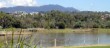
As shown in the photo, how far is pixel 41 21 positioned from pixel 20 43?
309 ft

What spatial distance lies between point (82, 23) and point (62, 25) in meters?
9.72

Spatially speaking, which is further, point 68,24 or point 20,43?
point 68,24

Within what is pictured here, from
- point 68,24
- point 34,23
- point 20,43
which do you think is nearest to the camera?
point 20,43

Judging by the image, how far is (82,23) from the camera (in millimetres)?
105875

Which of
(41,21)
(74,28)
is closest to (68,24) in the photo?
(74,28)

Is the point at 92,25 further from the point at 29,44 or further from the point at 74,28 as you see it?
the point at 29,44

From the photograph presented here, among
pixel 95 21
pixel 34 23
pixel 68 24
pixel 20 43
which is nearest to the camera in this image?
pixel 20 43

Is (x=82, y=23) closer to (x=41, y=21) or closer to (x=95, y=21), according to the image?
(x=95, y=21)

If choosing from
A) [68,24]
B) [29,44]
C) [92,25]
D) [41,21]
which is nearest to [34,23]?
[41,21]

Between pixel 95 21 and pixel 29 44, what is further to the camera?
pixel 95 21

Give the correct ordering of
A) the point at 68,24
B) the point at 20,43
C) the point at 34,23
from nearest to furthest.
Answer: the point at 20,43 → the point at 34,23 → the point at 68,24

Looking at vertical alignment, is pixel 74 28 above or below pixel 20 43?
below

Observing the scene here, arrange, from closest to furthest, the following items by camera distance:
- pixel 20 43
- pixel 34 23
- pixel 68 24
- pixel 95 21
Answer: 1. pixel 20 43
2. pixel 34 23
3. pixel 68 24
4. pixel 95 21

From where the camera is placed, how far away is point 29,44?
145 inches
